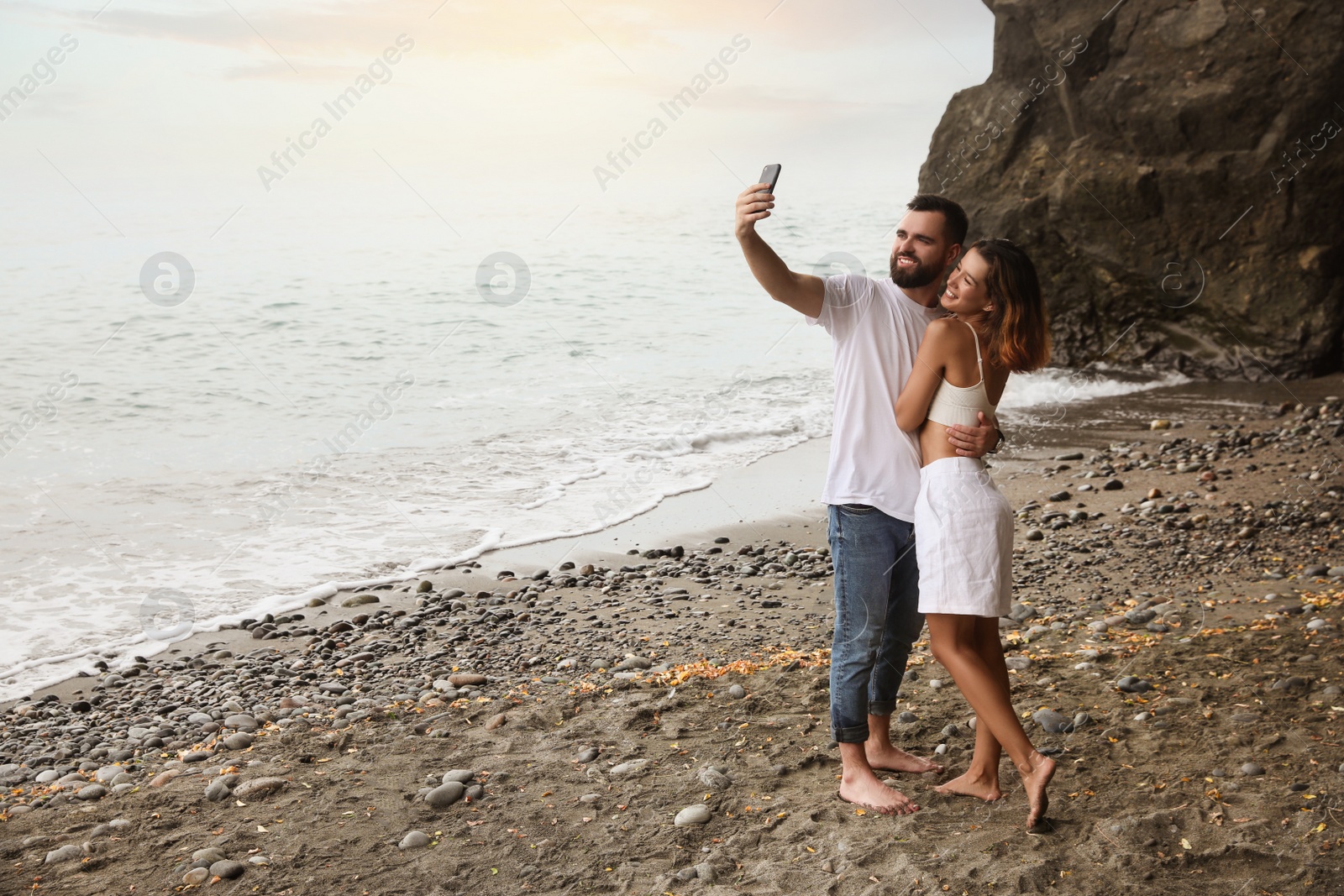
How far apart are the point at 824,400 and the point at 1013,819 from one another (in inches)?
372

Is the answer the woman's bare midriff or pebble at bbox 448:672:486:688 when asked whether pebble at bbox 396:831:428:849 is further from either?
the woman's bare midriff

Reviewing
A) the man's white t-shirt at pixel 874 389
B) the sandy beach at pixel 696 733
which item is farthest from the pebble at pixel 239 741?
the man's white t-shirt at pixel 874 389

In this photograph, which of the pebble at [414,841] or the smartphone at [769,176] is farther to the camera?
the pebble at [414,841]

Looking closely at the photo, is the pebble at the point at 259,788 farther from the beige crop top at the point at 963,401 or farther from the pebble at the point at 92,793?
the beige crop top at the point at 963,401

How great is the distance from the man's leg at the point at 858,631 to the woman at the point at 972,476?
0.60 ft

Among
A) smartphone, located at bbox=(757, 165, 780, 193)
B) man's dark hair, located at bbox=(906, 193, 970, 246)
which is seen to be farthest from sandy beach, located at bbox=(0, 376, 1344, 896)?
smartphone, located at bbox=(757, 165, 780, 193)

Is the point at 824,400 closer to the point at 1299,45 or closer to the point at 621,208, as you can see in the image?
the point at 1299,45

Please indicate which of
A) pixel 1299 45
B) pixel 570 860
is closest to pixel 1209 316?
pixel 1299 45

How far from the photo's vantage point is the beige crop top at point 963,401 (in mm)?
3215

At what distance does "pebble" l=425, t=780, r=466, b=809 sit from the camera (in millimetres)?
3725

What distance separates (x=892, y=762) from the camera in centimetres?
374

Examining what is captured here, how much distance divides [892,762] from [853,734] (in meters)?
0.35

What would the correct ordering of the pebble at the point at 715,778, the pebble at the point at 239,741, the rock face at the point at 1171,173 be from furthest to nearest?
the rock face at the point at 1171,173, the pebble at the point at 239,741, the pebble at the point at 715,778

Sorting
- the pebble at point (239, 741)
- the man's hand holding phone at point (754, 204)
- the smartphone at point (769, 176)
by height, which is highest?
the smartphone at point (769, 176)
